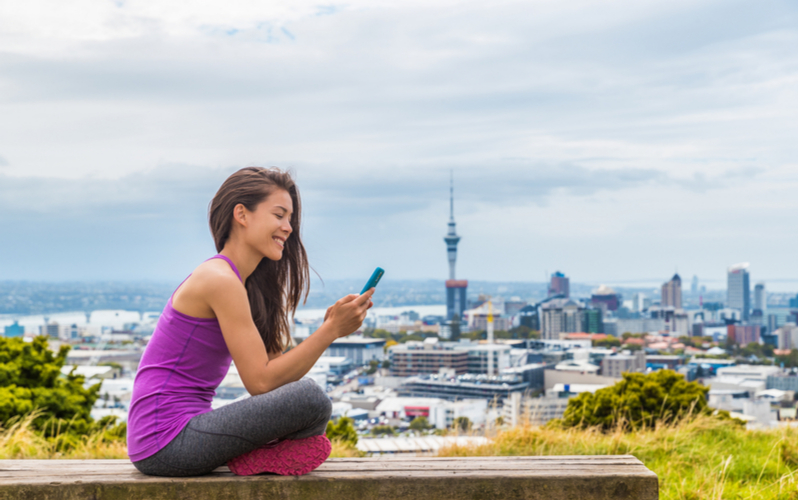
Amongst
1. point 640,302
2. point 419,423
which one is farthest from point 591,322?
point 419,423

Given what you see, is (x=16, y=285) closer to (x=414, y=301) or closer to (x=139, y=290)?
(x=139, y=290)

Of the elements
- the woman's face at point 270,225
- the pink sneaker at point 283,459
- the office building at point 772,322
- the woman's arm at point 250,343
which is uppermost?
the woman's face at point 270,225

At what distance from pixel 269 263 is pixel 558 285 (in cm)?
6486

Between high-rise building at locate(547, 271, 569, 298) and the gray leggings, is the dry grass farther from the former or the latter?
high-rise building at locate(547, 271, 569, 298)

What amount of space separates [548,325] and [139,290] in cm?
2687

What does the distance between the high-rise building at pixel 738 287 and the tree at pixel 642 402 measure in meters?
47.0

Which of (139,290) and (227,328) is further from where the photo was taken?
(139,290)

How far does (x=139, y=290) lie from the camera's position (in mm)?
34938

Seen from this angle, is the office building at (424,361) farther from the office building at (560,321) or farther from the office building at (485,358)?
the office building at (560,321)

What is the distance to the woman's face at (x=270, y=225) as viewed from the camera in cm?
216

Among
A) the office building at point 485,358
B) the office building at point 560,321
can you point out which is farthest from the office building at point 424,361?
the office building at point 560,321

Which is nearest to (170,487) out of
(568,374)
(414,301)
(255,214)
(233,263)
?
(233,263)

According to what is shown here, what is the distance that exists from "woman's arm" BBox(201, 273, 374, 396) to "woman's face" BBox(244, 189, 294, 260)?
7.2 inches

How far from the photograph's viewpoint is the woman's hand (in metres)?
2.03
